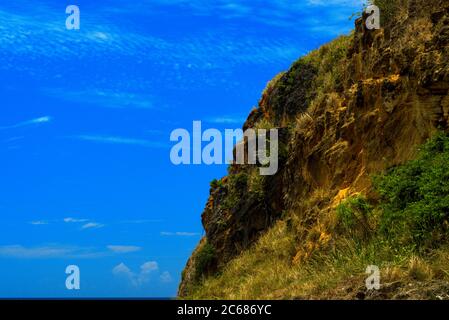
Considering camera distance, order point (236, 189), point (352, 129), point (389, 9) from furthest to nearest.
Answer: point (236, 189), point (389, 9), point (352, 129)

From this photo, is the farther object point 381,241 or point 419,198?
point 419,198

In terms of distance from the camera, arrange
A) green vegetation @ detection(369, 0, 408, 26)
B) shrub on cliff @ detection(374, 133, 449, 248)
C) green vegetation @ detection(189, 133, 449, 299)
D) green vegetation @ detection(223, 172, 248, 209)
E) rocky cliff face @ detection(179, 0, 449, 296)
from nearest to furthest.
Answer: green vegetation @ detection(189, 133, 449, 299) < shrub on cliff @ detection(374, 133, 449, 248) < rocky cliff face @ detection(179, 0, 449, 296) < green vegetation @ detection(369, 0, 408, 26) < green vegetation @ detection(223, 172, 248, 209)

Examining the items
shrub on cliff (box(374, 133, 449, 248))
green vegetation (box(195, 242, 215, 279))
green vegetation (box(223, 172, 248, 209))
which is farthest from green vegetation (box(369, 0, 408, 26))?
green vegetation (box(195, 242, 215, 279))

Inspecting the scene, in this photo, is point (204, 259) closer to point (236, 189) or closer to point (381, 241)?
point (236, 189)

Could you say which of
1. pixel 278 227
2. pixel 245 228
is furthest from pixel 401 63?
pixel 245 228

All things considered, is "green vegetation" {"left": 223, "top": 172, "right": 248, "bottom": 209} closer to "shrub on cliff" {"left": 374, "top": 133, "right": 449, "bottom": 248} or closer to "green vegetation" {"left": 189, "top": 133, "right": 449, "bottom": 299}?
"green vegetation" {"left": 189, "top": 133, "right": 449, "bottom": 299}

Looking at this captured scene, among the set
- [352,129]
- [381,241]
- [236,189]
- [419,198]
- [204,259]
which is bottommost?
[381,241]

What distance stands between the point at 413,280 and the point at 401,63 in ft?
19.6

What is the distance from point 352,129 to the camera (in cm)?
1583

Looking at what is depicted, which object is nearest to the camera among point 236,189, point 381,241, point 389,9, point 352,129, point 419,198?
point 381,241

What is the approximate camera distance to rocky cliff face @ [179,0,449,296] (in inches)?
557

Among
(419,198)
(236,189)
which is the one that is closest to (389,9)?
(419,198)

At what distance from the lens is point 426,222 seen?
12.2 meters
